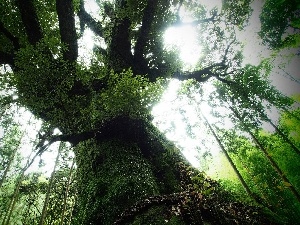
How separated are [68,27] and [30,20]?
2.97 ft

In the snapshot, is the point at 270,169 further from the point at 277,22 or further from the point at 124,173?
the point at 124,173

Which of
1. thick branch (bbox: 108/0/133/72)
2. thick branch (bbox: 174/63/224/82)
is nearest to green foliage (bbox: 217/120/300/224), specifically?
thick branch (bbox: 174/63/224/82)

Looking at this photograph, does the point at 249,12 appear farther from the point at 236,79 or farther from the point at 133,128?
the point at 133,128

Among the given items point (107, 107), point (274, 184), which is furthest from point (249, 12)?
point (274, 184)

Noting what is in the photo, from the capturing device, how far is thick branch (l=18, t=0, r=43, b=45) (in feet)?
19.4

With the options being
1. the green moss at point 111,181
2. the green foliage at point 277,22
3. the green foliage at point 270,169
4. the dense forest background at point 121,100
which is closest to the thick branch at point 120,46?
the dense forest background at point 121,100

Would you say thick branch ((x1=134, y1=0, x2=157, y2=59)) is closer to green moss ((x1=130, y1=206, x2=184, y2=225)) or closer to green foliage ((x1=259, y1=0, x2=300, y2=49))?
green moss ((x1=130, y1=206, x2=184, y2=225))

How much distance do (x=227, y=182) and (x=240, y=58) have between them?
11869 millimetres

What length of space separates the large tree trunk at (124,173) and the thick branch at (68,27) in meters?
2.23

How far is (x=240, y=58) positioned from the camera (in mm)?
11758

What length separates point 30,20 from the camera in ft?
20.1

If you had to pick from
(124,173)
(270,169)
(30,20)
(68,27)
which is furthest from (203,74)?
(270,169)

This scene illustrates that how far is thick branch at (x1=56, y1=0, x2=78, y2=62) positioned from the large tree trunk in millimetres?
2233

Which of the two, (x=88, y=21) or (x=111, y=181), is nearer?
(x=111, y=181)
